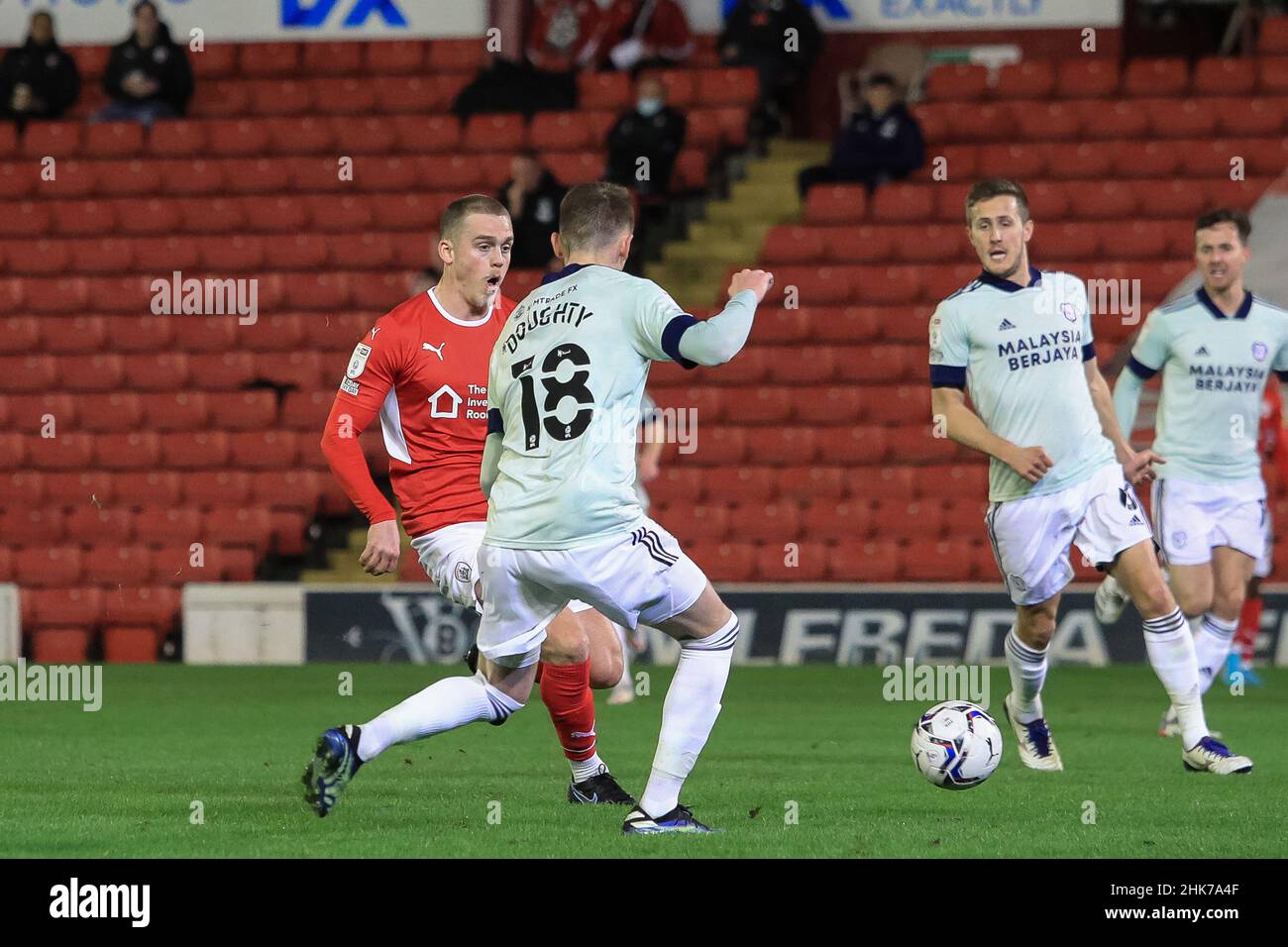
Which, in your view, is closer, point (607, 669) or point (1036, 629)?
point (607, 669)

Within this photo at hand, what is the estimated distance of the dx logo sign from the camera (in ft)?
61.2

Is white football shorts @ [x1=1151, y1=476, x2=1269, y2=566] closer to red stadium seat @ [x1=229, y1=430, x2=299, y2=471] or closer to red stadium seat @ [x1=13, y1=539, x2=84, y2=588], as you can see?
red stadium seat @ [x1=229, y1=430, x2=299, y2=471]

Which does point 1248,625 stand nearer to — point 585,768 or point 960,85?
point 585,768

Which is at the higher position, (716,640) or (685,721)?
(716,640)

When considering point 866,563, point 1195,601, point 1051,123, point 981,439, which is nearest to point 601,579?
point 981,439

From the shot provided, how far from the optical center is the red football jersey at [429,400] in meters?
→ 6.78

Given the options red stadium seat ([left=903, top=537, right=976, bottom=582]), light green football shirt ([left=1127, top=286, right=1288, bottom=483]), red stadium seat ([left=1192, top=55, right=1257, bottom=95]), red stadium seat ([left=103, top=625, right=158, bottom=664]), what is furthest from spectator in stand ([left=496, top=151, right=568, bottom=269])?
light green football shirt ([left=1127, top=286, right=1288, bottom=483])

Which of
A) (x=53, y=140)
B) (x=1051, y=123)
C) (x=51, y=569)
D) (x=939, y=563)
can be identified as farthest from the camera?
(x=53, y=140)

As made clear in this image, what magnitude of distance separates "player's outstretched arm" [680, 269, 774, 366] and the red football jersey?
154cm

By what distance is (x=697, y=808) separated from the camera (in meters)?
6.49

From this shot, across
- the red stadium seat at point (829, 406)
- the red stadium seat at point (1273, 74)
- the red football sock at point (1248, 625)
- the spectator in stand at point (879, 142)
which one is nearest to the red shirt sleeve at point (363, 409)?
the red football sock at point (1248, 625)

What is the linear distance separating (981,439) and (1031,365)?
14.8 inches

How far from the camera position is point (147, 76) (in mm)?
17828
